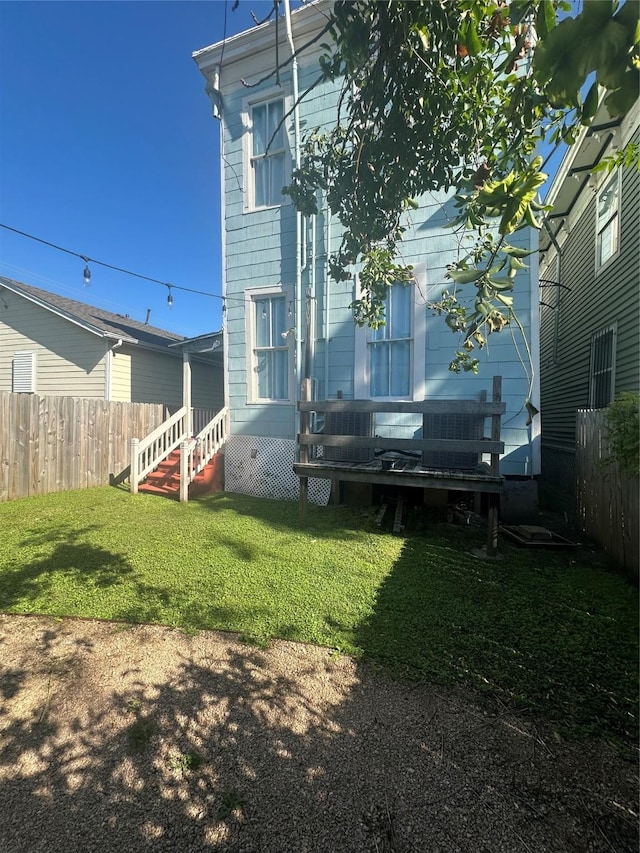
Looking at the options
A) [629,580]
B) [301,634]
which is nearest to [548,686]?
[301,634]

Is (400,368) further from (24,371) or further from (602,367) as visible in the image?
(24,371)

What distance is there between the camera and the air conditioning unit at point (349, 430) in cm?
539

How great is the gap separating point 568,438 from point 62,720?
9640 mm

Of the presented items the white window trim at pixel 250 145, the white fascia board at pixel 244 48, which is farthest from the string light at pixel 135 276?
the white fascia board at pixel 244 48

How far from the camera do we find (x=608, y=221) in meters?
6.95

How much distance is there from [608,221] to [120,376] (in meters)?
11.3

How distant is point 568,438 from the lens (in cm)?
870

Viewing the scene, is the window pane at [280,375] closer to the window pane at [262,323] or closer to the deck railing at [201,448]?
the window pane at [262,323]

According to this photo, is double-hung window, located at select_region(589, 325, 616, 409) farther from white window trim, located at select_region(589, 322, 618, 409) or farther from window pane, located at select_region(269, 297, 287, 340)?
window pane, located at select_region(269, 297, 287, 340)

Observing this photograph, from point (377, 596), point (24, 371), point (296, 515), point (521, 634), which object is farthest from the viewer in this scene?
point (24, 371)

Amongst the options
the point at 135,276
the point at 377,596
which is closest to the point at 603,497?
the point at 377,596

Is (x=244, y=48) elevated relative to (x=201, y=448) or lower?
elevated

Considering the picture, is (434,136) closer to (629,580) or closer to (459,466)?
(459,466)

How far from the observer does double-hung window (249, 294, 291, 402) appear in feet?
24.3
